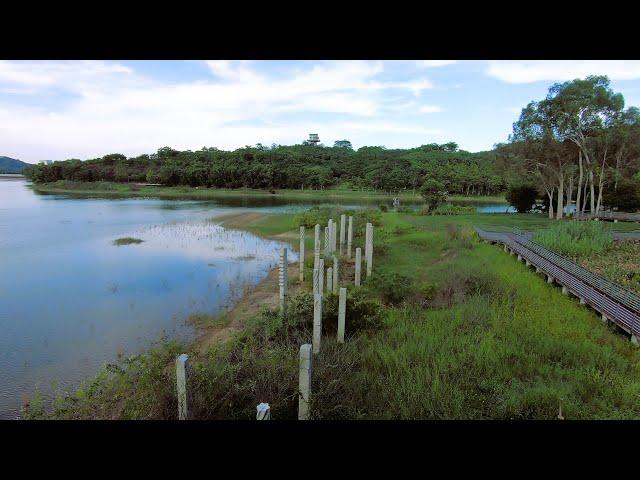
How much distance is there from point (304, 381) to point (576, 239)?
13460 mm

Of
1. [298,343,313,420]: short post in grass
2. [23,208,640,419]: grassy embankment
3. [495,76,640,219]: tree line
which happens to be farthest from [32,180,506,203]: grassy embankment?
[298,343,313,420]: short post in grass

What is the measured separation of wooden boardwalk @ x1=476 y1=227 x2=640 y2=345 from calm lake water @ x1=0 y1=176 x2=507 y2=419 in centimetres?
775

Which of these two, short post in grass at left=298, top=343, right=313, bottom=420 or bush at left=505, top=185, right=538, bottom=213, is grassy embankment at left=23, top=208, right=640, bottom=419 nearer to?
short post in grass at left=298, top=343, right=313, bottom=420

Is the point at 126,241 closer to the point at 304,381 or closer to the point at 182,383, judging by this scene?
the point at 182,383

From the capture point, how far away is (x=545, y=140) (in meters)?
24.8

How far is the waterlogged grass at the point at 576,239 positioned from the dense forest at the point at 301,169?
34637 millimetres

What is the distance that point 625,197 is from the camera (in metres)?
28.9

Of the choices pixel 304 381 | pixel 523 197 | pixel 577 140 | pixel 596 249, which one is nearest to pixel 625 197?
pixel 523 197

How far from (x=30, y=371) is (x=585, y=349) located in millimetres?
8612

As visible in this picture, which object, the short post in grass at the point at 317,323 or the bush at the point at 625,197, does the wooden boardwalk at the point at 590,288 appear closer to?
the short post in grass at the point at 317,323
